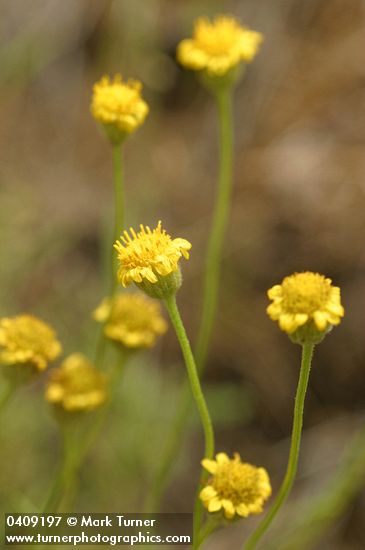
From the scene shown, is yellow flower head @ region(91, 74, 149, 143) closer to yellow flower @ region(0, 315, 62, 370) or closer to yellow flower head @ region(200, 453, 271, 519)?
yellow flower @ region(0, 315, 62, 370)

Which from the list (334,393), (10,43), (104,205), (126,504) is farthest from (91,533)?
(10,43)

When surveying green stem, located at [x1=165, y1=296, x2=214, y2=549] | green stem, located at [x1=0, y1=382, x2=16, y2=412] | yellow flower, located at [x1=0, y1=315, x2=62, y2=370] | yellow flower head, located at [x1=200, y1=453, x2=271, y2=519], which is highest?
yellow flower, located at [x1=0, y1=315, x2=62, y2=370]

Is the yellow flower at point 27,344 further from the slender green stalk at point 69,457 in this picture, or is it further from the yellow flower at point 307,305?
the yellow flower at point 307,305

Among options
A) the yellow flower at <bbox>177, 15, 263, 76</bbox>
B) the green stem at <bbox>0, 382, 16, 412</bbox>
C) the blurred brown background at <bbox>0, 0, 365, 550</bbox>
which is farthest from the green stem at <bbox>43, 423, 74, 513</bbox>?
the yellow flower at <bbox>177, 15, 263, 76</bbox>

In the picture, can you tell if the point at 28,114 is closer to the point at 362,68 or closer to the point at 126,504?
the point at 362,68

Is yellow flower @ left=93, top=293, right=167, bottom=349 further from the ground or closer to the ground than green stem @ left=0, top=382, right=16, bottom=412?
further from the ground

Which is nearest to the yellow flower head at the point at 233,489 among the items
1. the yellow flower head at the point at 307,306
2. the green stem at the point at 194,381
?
the green stem at the point at 194,381

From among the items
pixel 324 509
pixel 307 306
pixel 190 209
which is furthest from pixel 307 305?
pixel 190 209

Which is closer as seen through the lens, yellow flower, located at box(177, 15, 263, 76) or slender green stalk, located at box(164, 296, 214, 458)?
slender green stalk, located at box(164, 296, 214, 458)
